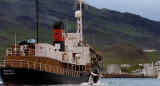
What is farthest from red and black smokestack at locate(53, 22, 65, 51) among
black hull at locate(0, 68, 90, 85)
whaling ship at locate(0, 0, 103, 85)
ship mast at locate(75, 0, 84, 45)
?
ship mast at locate(75, 0, 84, 45)

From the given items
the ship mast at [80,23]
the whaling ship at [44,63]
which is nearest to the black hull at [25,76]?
the whaling ship at [44,63]

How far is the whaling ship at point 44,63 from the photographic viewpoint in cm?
6078

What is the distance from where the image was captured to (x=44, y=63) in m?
63.7

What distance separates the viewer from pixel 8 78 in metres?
61.1

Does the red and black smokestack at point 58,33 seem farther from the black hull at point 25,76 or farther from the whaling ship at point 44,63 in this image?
the black hull at point 25,76

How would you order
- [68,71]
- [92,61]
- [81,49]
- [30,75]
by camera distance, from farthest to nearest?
[92,61] → [81,49] → [68,71] → [30,75]

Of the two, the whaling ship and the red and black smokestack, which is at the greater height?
the red and black smokestack

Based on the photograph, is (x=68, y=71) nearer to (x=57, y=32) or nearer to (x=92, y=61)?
(x=57, y=32)

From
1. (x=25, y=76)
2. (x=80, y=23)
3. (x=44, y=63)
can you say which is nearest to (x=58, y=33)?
(x=44, y=63)

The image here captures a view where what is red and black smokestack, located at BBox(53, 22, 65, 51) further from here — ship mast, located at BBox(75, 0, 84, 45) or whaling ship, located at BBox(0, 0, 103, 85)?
ship mast, located at BBox(75, 0, 84, 45)

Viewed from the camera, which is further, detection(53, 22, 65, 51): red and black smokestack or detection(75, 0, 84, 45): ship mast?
detection(75, 0, 84, 45): ship mast

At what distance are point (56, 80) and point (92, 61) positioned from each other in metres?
22.0

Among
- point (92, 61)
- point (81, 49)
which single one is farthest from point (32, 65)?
point (92, 61)

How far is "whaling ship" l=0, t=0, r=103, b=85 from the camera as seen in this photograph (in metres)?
60.8
